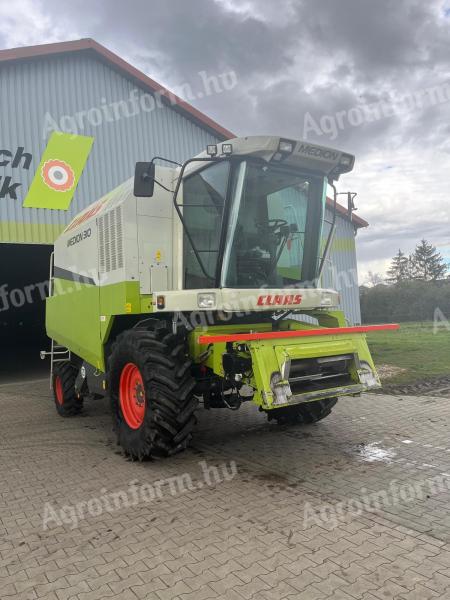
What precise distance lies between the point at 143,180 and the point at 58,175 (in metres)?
7.15

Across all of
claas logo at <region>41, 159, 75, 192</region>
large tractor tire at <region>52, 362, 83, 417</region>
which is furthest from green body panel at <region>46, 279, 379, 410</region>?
claas logo at <region>41, 159, 75, 192</region>

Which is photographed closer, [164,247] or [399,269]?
[164,247]

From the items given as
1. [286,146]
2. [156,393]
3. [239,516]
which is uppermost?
[286,146]

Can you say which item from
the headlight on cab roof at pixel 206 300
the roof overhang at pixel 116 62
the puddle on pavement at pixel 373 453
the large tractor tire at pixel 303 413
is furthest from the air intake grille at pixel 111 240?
the roof overhang at pixel 116 62

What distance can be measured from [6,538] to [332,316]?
378cm

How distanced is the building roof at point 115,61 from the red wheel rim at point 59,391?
6.28m

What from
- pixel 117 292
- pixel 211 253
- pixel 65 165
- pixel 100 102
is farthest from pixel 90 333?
pixel 100 102

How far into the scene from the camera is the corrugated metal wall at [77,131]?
10.2m

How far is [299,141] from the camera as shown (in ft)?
14.6

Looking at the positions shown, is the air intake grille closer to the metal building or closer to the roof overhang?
the metal building

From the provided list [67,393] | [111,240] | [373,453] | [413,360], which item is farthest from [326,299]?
[413,360]

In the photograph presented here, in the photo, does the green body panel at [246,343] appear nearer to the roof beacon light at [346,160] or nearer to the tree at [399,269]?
the roof beacon light at [346,160]

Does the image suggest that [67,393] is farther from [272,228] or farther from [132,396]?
[272,228]

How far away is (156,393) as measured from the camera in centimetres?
427
